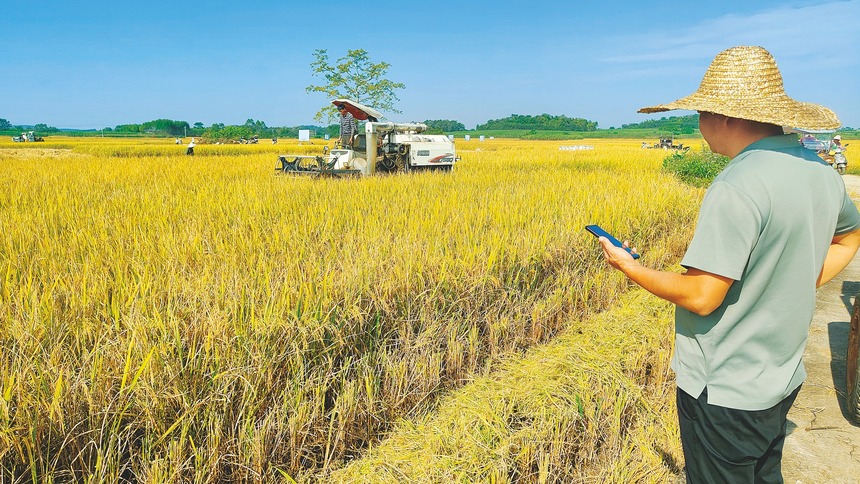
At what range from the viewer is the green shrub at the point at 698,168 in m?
12.0

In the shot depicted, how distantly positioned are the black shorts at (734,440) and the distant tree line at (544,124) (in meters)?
132

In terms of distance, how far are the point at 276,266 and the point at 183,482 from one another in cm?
146

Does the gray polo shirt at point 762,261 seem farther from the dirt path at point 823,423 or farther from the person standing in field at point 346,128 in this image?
the person standing in field at point 346,128

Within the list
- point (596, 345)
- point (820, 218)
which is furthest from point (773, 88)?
point (596, 345)

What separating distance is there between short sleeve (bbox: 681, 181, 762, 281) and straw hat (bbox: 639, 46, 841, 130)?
10.6 inches

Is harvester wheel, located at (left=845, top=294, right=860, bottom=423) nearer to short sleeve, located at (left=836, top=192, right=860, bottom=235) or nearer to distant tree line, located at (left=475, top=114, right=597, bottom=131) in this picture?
short sleeve, located at (left=836, top=192, right=860, bottom=235)

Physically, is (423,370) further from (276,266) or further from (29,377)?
(29,377)

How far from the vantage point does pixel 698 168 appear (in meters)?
12.5

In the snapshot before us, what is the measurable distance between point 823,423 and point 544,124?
5404 inches

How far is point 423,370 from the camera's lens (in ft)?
8.29

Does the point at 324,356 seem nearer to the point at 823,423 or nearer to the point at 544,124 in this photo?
the point at 823,423

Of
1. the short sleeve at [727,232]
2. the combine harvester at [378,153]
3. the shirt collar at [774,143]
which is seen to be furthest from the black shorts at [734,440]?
the combine harvester at [378,153]

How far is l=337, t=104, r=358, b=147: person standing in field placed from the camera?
34.8 ft

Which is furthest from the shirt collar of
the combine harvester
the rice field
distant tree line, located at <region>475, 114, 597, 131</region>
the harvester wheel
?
distant tree line, located at <region>475, 114, 597, 131</region>
